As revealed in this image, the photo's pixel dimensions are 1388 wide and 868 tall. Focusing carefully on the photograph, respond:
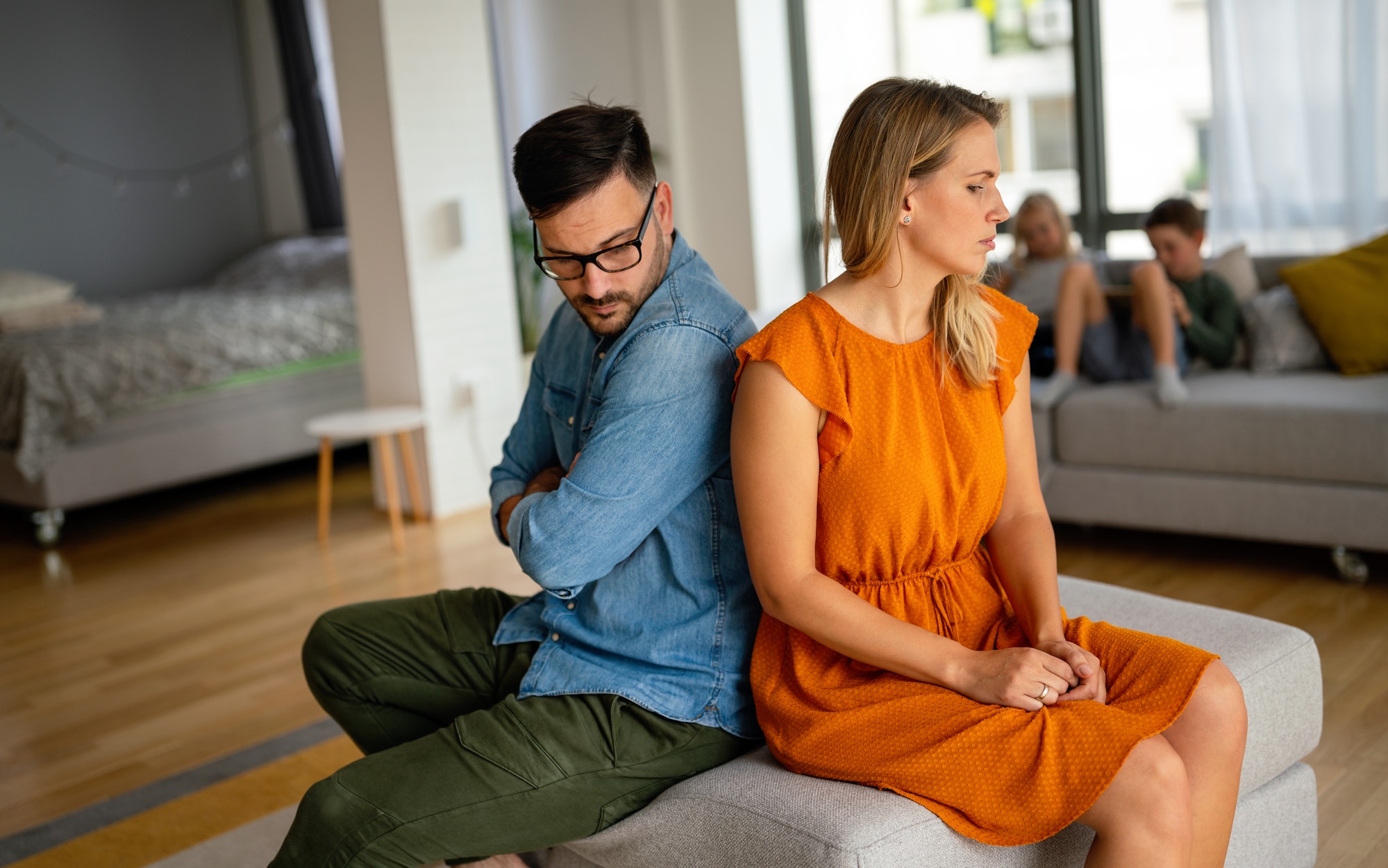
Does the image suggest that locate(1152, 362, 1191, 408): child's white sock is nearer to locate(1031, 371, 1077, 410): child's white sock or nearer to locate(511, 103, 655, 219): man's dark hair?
locate(1031, 371, 1077, 410): child's white sock

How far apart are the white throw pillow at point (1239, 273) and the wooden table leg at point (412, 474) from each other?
106 inches

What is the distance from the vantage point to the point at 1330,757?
2.09 meters

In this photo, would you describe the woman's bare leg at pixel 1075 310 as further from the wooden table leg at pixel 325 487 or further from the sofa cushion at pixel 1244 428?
the wooden table leg at pixel 325 487

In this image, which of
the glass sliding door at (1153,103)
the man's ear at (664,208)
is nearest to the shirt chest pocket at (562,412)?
the man's ear at (664,208)

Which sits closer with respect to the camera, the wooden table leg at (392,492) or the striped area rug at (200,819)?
the striped area rug at (200,819)

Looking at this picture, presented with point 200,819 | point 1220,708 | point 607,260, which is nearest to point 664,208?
point 607,260

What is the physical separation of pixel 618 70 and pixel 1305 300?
10.7ft

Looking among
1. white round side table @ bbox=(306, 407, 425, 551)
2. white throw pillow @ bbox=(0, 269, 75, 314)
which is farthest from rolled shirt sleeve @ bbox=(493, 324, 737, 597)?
white throw pillow @ bbox=(0, 269, 75, 314)

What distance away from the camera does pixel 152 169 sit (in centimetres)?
681

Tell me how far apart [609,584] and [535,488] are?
0.20 metres

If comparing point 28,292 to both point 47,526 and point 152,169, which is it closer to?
point 47,526

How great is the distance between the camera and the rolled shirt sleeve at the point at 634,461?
4.57ft

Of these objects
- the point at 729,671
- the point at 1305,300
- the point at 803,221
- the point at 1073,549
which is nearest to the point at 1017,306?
the point at 729,671

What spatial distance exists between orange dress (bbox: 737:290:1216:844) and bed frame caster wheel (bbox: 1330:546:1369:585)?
1877 millimetres
